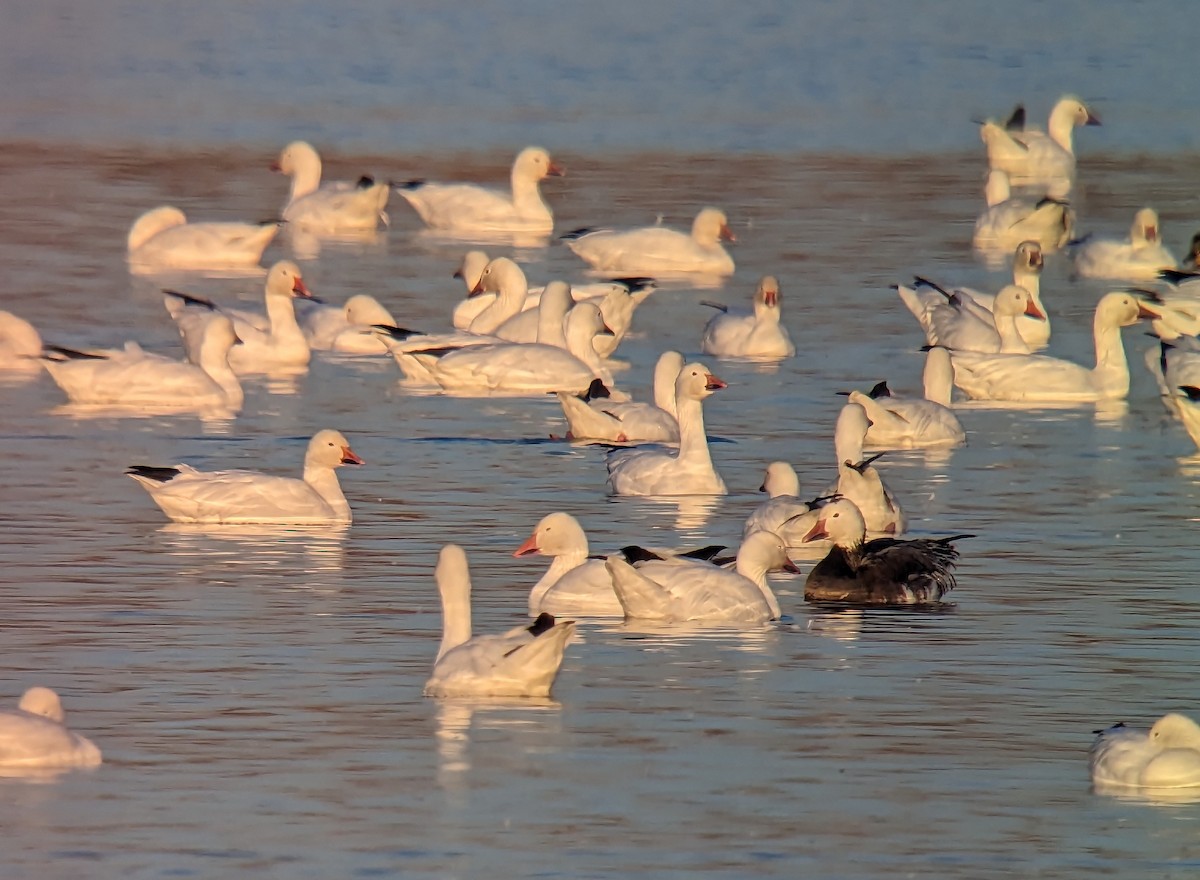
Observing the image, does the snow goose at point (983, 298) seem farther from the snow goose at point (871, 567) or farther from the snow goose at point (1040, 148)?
the snow goose at point (1040, 148)

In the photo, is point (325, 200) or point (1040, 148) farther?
point (1040, 148)

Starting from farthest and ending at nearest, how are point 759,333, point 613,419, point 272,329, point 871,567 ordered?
point 272,329
point 759,333
point 613,419
point 871,567

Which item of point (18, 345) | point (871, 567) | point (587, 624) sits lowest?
point (587, 624)

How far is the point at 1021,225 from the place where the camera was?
28016 millimetres

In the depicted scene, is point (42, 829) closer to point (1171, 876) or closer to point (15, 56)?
point (1171, 876)

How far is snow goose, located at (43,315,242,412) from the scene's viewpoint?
1861 centimetres

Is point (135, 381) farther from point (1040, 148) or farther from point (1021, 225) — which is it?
point (1040, 148)

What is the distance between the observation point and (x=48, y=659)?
1141 centimetres

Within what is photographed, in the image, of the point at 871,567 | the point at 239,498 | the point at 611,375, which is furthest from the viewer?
the point at 611,375

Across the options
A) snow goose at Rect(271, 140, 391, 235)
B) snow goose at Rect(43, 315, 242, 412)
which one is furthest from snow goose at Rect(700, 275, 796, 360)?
snow goose at Rect(271, 140, 391, 235)

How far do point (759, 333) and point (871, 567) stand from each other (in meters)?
8.06

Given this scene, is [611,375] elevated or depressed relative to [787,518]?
depressed

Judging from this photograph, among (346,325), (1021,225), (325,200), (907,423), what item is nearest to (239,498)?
(907,423)

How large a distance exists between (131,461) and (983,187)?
18.6 meters
